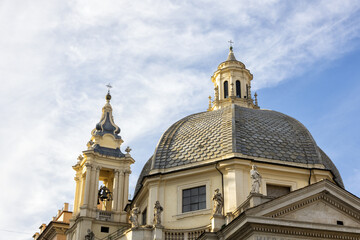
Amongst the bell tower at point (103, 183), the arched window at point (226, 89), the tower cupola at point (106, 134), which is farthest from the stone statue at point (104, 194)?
the arched window at point (226, 89)

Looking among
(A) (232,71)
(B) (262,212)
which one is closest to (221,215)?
(B) (262,212)

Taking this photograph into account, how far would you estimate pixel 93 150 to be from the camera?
37.5 m

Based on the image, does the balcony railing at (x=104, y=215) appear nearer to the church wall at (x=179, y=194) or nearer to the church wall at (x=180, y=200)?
the church wall at (x=179, y=194)

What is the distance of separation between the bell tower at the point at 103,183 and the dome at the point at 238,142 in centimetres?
306

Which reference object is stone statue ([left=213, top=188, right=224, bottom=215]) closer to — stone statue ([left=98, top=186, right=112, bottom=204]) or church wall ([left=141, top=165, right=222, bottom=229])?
church wall ([left=141, top=165, right=222, bottom=229])

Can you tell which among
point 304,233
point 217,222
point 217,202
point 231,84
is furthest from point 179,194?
point 231,84

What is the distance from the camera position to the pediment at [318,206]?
78.1 feet

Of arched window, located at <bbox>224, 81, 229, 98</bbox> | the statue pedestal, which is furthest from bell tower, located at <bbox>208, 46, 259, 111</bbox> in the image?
the statue pedestal

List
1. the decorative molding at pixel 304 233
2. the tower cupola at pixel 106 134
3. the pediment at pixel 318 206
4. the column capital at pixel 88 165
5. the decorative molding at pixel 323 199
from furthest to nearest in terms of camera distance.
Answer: the tower cupola at pixel 106 134 < the column capital at pixel 88 165 < the decorative molding at pixel 323 199 < the pediment at pixel 318 206 < the decorative molding at pixel 304 233

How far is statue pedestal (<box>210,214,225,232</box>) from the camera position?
2614 cm

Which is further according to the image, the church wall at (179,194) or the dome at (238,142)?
the dome at (238,142)

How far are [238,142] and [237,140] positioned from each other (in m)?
0.18

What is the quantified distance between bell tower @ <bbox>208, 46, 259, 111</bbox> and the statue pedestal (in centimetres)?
1409

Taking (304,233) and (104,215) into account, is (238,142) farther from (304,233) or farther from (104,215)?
(104,215)
